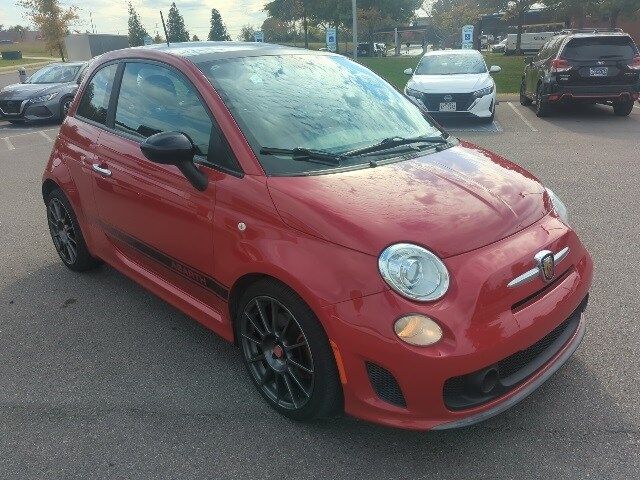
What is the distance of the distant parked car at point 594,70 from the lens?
430 inches

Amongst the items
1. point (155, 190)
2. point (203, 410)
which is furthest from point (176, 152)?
point (203, 410)

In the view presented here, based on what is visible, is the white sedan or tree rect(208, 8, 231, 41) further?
tree rect(208, 8, 231, 41)

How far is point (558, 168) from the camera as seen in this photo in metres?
7.60

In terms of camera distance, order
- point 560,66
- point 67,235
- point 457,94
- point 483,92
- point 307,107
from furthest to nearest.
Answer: point 560,66, point 483,92, point 457,94, point 67,235, point 307,107

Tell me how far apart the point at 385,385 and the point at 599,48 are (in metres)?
11.1

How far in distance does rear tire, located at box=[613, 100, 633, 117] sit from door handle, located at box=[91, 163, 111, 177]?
1109 cm

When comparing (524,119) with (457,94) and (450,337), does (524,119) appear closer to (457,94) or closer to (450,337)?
(457,94)

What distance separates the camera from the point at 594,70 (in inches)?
432

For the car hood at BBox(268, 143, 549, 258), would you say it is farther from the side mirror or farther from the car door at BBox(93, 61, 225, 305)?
the car door at BBox(93, 61, 225, 305)

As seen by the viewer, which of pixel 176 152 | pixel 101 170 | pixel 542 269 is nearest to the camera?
pixel 542 269

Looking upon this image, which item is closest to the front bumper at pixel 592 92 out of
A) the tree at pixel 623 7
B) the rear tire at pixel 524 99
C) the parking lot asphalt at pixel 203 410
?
the rear tire at pixel 524 99

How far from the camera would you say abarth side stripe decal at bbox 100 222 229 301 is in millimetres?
2875

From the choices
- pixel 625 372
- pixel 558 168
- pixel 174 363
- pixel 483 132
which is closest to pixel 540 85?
pixel 483 132

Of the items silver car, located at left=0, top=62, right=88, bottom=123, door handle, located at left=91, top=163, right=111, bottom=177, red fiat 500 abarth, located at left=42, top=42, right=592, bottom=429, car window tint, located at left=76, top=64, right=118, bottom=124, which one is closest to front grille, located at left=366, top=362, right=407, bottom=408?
red fiat 500 abarth, located at left=42, top=42, right=592, bottom=429
